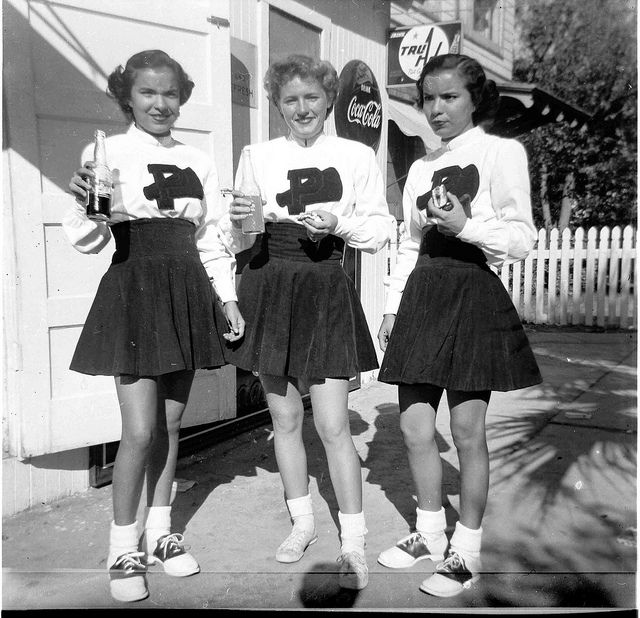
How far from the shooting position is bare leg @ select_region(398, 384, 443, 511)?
254cm

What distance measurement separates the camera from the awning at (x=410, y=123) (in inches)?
183

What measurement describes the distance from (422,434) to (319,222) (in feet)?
2.89

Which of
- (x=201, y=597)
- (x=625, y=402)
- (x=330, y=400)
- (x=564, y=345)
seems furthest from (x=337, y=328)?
(x=625, y=402)

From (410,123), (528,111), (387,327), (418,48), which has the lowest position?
(387,327)

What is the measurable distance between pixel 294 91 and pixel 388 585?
6.17ft

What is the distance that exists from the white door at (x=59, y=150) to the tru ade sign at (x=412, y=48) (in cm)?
114

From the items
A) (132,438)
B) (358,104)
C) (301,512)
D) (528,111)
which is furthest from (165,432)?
(358,104)

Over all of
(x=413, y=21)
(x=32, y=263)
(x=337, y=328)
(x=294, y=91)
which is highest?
(x=413, y=21)

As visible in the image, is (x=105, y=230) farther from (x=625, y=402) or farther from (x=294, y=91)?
(x=625, y=402)

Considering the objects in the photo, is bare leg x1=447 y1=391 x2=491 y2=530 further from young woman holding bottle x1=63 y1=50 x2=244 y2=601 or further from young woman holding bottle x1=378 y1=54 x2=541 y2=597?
young woman holding bottle x1=63 y1=50 x2=244 y2=601

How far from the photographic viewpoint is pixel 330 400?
2582 millimetres

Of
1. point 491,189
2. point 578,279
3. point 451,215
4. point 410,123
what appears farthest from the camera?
point 410,123

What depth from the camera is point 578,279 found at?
3.18m

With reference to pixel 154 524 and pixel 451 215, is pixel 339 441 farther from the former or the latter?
pixel 451 215
